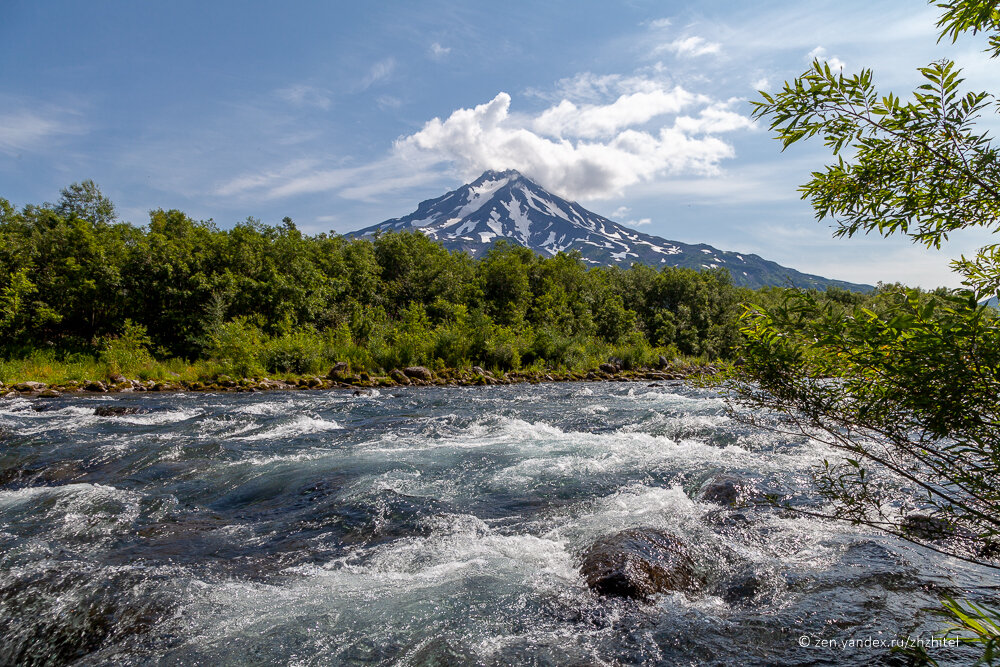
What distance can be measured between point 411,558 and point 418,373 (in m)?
19.1

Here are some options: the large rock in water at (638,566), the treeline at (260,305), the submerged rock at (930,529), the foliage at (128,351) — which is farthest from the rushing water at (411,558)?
the treeline at (260,305)

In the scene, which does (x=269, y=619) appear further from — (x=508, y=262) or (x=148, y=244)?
(x=508, y=262)

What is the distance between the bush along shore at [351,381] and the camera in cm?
1889

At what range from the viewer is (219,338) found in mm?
24078

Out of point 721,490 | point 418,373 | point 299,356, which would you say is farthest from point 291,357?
point 721,490

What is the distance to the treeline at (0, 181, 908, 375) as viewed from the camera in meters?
25.2

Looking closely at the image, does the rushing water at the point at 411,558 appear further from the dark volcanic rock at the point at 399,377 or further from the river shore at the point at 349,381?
the dark volcanic rock at the point at 399,377

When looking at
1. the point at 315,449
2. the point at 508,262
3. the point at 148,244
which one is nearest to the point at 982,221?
the point at 315,449

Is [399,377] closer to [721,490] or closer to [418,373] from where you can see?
[418,373]

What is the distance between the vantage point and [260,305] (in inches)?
1188

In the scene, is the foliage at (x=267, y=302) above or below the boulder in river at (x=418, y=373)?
above

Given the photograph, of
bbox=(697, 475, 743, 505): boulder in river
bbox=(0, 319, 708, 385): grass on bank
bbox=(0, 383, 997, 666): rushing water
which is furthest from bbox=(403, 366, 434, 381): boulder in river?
bbox=(697, 475, 743, 505): boulder in river

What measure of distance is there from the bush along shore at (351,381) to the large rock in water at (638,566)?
11.2 m

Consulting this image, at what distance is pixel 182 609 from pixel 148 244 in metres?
31.8
